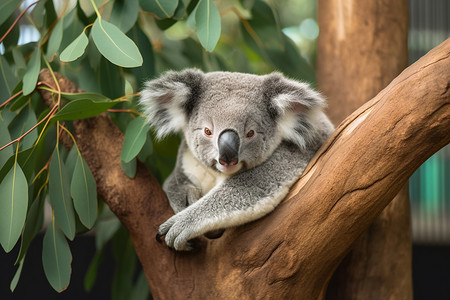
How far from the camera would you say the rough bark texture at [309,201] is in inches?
59.4

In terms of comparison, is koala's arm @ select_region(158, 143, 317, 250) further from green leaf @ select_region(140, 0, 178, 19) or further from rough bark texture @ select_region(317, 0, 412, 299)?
green leaf @ select_region(140, 0, 178, 19)

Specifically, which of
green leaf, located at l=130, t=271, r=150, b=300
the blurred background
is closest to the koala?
green leaf, located at l=130, t=271, r=150, b=300

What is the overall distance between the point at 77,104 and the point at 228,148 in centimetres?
63

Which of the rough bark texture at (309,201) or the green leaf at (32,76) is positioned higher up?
the green leaf at (32,76)

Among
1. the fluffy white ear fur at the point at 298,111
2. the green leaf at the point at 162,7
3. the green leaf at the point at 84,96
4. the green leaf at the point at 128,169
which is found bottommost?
the green leaf at the point at 128,169

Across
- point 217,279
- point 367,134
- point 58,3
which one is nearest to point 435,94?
point 367,134

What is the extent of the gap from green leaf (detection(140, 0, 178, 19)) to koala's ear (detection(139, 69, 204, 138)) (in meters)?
0.26

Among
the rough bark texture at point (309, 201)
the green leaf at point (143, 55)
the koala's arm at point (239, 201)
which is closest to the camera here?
the rough bark texture at point (309, 201)

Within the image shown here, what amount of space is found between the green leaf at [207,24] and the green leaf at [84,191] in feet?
2.41

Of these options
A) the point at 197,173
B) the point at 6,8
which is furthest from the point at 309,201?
the point at 6,8

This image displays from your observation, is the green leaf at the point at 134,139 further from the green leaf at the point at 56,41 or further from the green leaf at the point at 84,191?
the green leaf at the point at 56,41

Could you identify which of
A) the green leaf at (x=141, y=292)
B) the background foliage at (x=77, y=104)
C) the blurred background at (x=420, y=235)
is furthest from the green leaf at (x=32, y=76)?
the blurred background at (x=420, y=235)

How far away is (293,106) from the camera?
193cm

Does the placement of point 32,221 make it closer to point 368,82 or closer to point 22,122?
point 22,122
